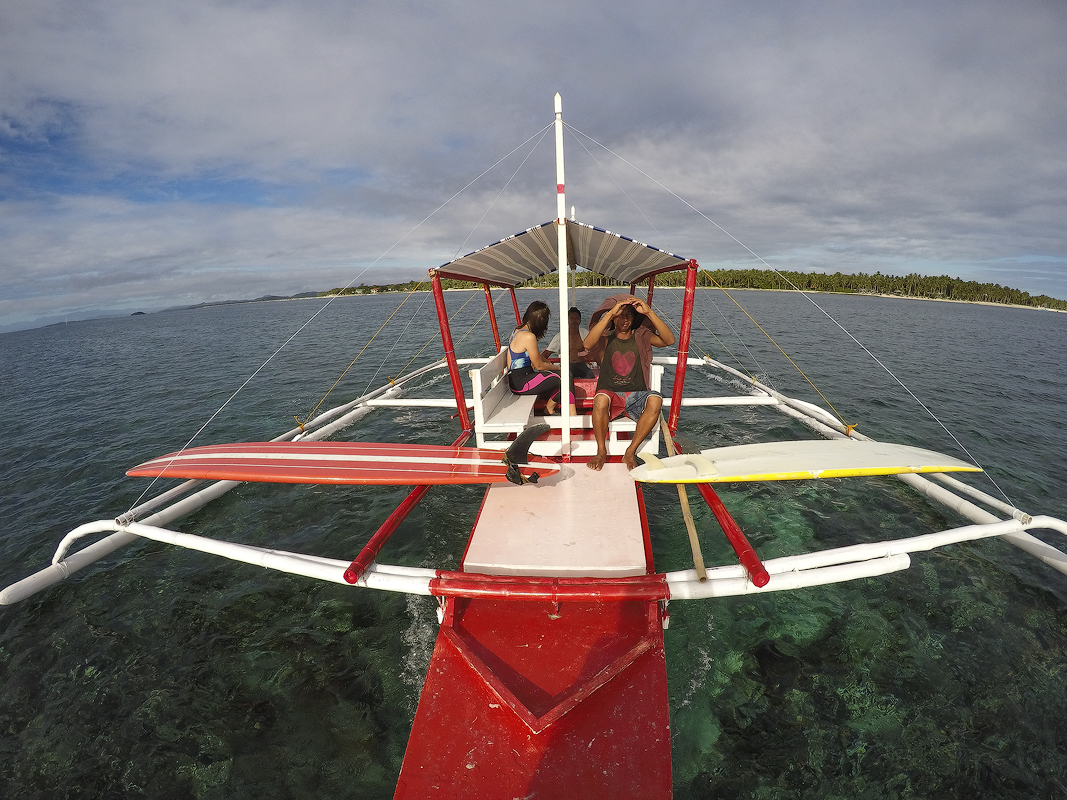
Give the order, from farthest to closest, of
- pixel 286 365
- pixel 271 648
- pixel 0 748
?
pixel 286 365
pixel 271 648
pixel 0 748

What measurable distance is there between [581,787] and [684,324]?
5804 mm

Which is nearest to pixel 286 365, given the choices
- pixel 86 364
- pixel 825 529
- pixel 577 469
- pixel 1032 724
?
pixel 86 364

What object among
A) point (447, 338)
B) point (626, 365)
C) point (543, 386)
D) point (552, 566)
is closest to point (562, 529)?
point (552, 566)

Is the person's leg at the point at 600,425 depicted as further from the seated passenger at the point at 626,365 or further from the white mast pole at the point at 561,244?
the white mast pole at the point at 561,244

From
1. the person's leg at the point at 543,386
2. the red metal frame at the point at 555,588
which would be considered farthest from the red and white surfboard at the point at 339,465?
the person's leg at the point at 543,386

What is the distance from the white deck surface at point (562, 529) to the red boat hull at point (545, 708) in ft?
1.44

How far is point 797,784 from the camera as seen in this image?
12.5 feet

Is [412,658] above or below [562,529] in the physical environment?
below

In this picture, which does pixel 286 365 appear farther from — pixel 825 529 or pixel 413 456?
pixel 825 529

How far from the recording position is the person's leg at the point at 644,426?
6.12 meters

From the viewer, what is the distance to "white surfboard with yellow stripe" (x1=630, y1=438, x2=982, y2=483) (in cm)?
434

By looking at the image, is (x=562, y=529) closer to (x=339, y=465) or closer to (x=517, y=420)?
(x=517, y=420)

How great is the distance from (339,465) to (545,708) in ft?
13.6

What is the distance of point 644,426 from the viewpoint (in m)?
6.14
